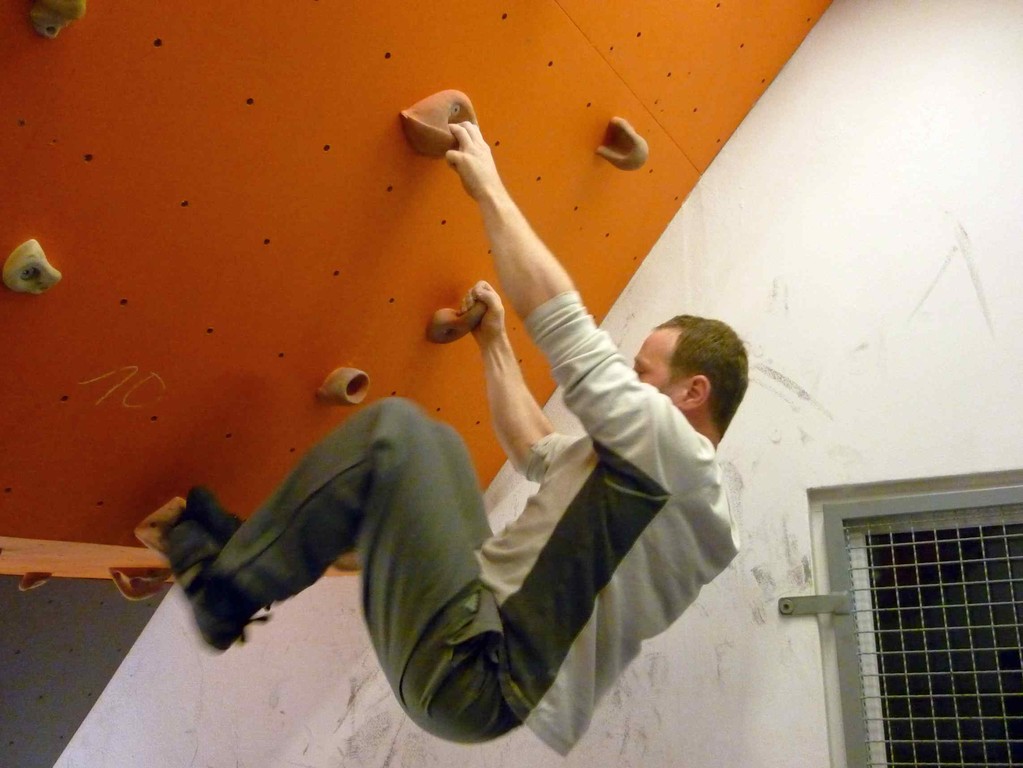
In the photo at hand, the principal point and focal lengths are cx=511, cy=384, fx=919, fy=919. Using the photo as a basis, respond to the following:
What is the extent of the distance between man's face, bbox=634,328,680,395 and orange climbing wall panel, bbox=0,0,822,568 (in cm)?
37

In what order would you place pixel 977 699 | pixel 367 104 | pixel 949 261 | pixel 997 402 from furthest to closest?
pixel 949 261 < pixel 997 402 < pixel 977 699 < pixel 367 104

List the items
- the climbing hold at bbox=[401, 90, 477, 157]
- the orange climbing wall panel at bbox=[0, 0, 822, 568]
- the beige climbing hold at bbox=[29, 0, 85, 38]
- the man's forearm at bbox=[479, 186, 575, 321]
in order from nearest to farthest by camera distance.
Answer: the beige climbing hold at bbox=[29, 0, 85, 38] → the orange climbing wall panel at bbox=[0, 0, 822, 568] → the man's forearm at bbox=[479, 186, 575, 321] → the climbing hold at bbox=[401, 90, 477, 157]

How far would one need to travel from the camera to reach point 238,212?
3.98ft

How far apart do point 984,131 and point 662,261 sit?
70 cm

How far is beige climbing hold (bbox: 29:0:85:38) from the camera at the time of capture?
0.93m

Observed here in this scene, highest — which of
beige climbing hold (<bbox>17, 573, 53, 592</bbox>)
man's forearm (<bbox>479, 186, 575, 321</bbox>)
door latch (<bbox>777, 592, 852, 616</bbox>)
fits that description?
man's forearm (<bbox>479, 186, 575, 321</bbox>)

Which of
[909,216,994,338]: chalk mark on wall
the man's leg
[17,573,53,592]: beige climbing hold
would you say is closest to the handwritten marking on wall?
the man's leg

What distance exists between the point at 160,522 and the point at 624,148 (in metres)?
1.01

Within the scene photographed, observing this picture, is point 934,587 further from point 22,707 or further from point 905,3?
point 22,707

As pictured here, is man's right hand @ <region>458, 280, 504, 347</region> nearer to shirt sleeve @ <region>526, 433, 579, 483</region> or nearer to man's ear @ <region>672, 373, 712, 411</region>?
shirt sleeve @ <region>526, 433, 579, 483</region>

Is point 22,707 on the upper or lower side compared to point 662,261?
lower

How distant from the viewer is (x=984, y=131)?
1871mm

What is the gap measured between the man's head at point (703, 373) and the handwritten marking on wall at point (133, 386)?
2.32 feet

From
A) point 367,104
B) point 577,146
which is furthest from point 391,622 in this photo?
point 577,146
